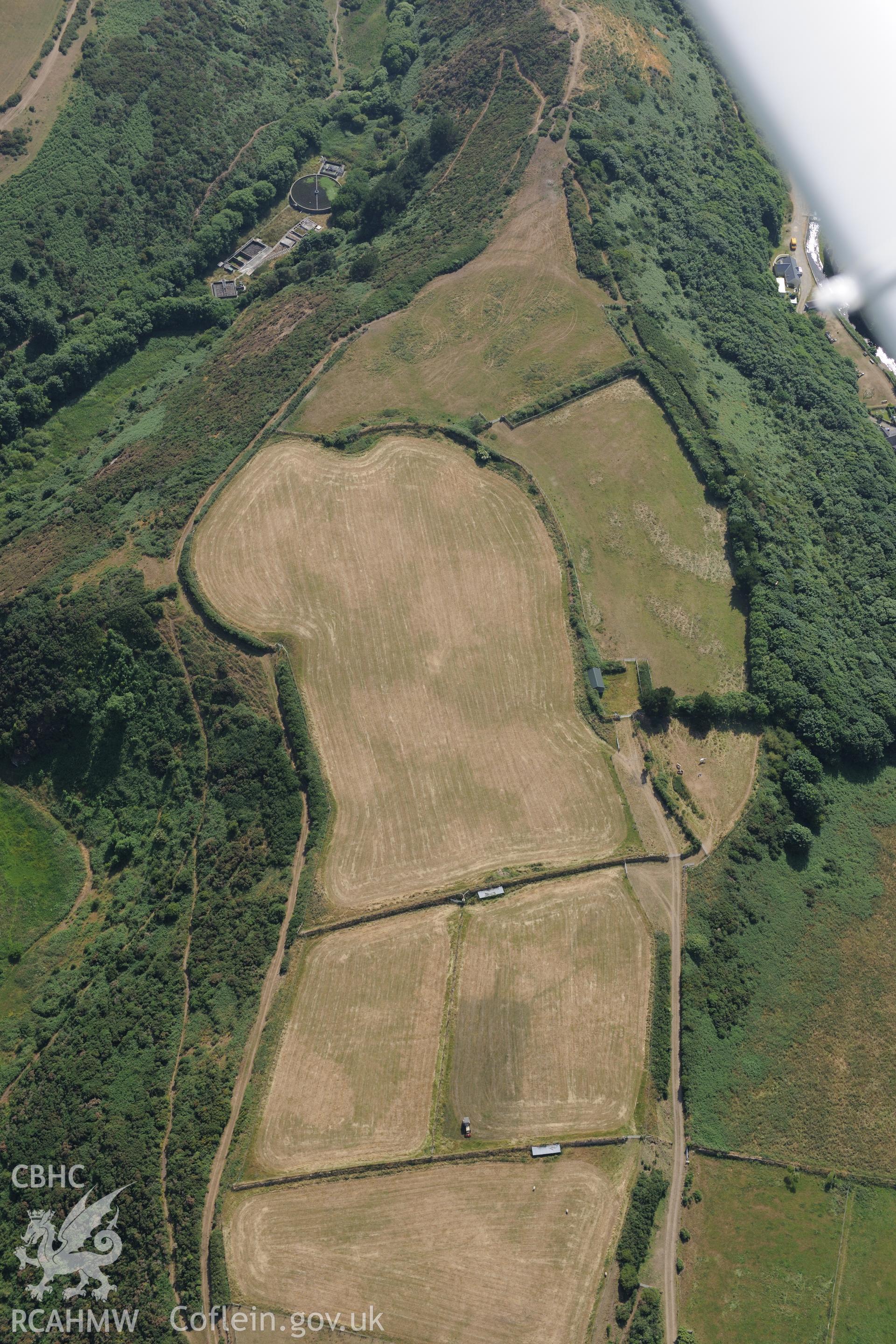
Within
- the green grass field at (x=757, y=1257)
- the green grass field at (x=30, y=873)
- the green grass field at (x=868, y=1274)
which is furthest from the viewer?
the green grass field at (x=30, y=873)

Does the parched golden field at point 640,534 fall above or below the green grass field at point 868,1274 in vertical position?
above

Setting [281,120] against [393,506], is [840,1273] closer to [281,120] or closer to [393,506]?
[393,506]

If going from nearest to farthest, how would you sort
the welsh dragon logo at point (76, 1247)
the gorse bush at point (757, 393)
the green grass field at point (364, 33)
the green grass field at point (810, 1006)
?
1. the welsh dragon logo at point (76, 1247)
2. the green grass field at point (810, 1006)
3. the gorse bush at point (757, 393)
4. the green grass field at point (364, 33)

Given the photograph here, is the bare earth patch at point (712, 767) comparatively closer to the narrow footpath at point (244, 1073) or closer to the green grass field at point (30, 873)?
the narrow footpath at point (244, 1073)

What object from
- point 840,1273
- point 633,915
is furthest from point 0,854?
point 840,1273

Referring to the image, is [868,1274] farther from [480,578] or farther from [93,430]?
[93,430]

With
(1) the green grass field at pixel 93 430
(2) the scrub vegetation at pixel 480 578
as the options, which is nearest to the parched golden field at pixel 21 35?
(2) the scrub vegetation at pixel 480 578

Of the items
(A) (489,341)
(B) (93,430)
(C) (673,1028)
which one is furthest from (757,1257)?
(B) (93,430)
